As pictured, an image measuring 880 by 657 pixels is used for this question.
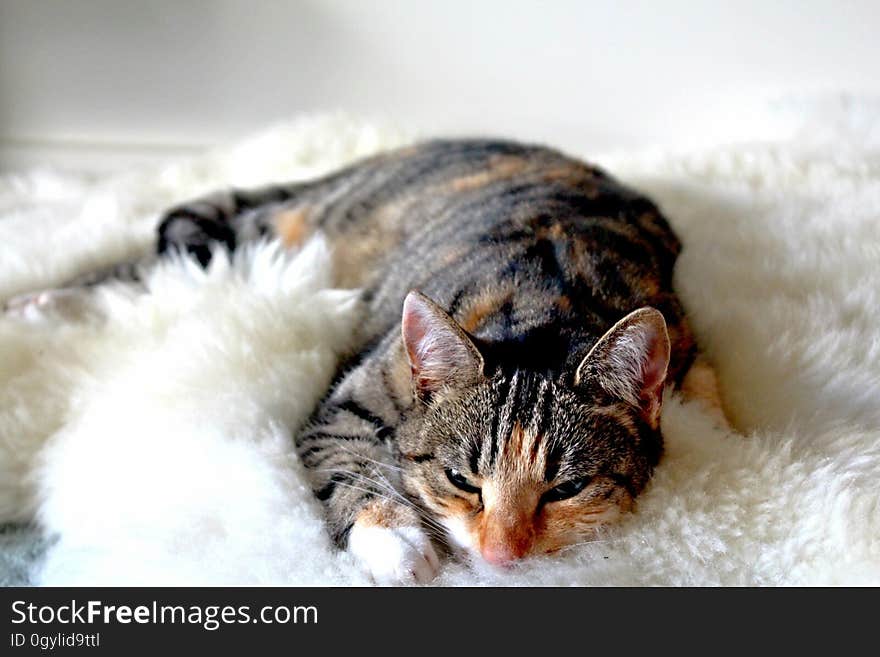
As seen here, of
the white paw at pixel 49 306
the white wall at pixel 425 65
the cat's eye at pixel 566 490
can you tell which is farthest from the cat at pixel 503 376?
the white wall at pixel 425 65

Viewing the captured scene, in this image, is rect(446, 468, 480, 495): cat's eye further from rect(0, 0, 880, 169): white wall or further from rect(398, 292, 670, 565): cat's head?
rect(0, 0, 880, 169): white wall

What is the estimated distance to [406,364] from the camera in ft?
3.33

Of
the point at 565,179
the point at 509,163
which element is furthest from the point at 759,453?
the point at 509,163

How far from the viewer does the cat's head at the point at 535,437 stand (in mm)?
833

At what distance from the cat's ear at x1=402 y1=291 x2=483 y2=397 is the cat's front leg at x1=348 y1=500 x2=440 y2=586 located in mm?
131

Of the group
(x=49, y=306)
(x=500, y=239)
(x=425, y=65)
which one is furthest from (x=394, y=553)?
(x=425, y=65)

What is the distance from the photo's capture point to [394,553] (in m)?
0.83

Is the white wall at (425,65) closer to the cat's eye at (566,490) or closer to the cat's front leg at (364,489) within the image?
the cat's front leg at (364,489)

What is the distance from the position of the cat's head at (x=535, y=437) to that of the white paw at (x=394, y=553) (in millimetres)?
42

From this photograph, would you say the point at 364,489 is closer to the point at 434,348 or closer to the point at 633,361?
the point at 434,348

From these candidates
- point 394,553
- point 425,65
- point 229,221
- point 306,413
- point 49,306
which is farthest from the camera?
point 425,65

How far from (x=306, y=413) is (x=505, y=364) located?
308 mm

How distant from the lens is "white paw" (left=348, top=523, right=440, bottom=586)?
82 centimetres
